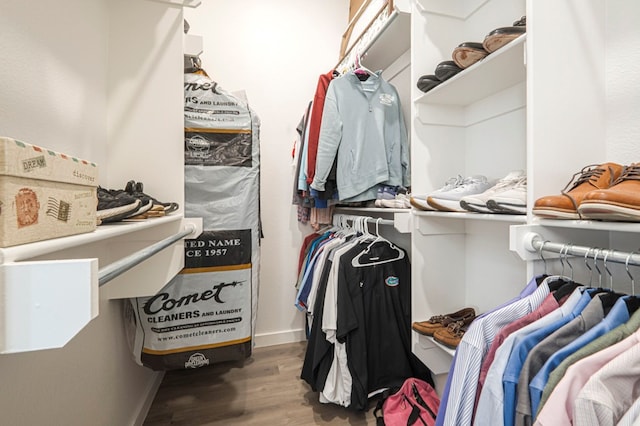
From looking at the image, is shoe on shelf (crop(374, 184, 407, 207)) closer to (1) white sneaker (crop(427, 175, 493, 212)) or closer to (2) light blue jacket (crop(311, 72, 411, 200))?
(2) light blue jacket (crop(311, 72, 411, 200))

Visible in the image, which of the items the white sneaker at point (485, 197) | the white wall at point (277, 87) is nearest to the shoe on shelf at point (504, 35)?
the white sneaker at point (485, 197)

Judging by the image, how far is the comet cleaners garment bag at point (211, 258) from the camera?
117 cm

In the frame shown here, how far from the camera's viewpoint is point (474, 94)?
1193 millimetres

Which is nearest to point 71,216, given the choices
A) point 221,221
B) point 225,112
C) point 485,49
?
point 221,221

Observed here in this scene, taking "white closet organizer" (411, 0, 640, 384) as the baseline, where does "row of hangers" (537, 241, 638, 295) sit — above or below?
below

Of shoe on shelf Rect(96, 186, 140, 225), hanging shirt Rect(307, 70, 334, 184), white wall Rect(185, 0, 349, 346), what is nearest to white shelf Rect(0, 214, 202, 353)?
shoe on shelf Rect(96, 186, 140, 225)

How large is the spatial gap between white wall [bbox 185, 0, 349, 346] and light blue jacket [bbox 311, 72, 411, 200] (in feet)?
2.41

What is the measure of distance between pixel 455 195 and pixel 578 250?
0.41 metres

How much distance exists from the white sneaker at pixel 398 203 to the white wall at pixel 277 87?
38.1 inches

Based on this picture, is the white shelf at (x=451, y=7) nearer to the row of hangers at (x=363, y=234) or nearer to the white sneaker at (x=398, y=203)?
the white sneaker at (x=398, y=203)

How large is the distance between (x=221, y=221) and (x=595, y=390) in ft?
4.01

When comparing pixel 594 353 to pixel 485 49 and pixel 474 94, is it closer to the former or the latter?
pixel 485 49

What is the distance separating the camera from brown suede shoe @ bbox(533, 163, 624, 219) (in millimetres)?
630

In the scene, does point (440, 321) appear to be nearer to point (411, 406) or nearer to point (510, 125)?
point (411, 406)
